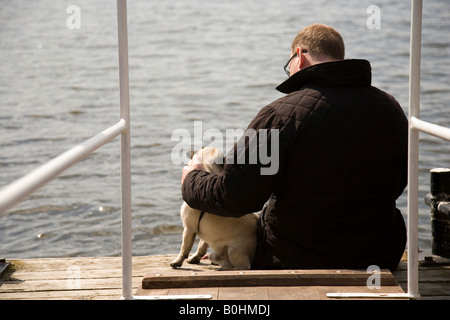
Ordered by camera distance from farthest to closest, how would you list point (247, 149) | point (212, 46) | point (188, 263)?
1. point (212, 46)
2. point (188, 263)
3. point (247, 149)

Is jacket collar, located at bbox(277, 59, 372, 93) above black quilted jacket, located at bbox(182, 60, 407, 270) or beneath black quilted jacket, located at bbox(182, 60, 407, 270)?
above

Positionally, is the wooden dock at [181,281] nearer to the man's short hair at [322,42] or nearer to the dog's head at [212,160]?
the dog's head at [212,160]

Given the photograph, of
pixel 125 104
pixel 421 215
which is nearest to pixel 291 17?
pixel 421 215

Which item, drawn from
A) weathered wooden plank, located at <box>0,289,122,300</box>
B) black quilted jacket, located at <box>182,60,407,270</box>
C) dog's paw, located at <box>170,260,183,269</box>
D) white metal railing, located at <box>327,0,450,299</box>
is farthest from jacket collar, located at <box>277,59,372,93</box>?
weathered wooden plank, located at <box>0,289,122,300</box>

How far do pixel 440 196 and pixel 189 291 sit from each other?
6.03 ft

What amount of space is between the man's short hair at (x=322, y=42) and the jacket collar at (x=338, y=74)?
0.33 feet

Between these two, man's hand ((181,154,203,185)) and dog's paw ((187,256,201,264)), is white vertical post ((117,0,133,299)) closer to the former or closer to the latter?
man's hand ((181,154,203,185))

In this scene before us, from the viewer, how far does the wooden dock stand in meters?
2.76

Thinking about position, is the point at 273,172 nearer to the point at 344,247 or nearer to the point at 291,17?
the point at 344,247

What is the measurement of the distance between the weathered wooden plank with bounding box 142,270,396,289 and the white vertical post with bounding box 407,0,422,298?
189mm

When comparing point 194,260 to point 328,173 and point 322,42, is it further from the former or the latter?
point 322,42

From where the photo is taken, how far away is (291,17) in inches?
653

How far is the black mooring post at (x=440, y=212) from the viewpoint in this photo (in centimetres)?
387

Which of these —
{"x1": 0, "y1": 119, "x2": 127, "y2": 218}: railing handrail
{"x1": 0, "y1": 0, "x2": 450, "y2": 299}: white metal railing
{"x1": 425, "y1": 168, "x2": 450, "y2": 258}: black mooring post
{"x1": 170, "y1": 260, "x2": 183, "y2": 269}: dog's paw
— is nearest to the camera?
{"x1": 0, "y1": 119, "x2": 127, "y2": 218}: railing handrail
